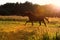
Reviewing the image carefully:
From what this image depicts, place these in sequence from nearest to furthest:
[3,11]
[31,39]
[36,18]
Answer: [31,39]
[36,18]
[3,11]

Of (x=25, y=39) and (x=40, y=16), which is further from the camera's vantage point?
(x=40, y=16)

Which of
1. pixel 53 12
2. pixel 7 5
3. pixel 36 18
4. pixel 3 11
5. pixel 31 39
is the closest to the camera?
pixel 31 39

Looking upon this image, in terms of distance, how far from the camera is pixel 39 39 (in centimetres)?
922

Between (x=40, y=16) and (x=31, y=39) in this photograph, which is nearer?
(x=31, y=39)

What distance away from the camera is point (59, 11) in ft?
117

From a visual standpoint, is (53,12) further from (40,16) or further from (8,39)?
(8,39)

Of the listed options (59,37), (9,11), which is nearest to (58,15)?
(9,11)

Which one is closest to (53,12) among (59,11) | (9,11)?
(59,11)

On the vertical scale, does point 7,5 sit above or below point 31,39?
below

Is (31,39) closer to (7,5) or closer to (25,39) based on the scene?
(25,39)

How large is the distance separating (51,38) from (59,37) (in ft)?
1.25

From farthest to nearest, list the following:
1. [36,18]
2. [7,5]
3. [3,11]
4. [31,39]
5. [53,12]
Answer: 1. [7,5]
2. [3,11]
3. [53,12]
4. [36,18]
5. [31,39]

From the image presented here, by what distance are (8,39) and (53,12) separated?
2630 centimetres

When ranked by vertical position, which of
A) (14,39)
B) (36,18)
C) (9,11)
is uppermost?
(14,39)
